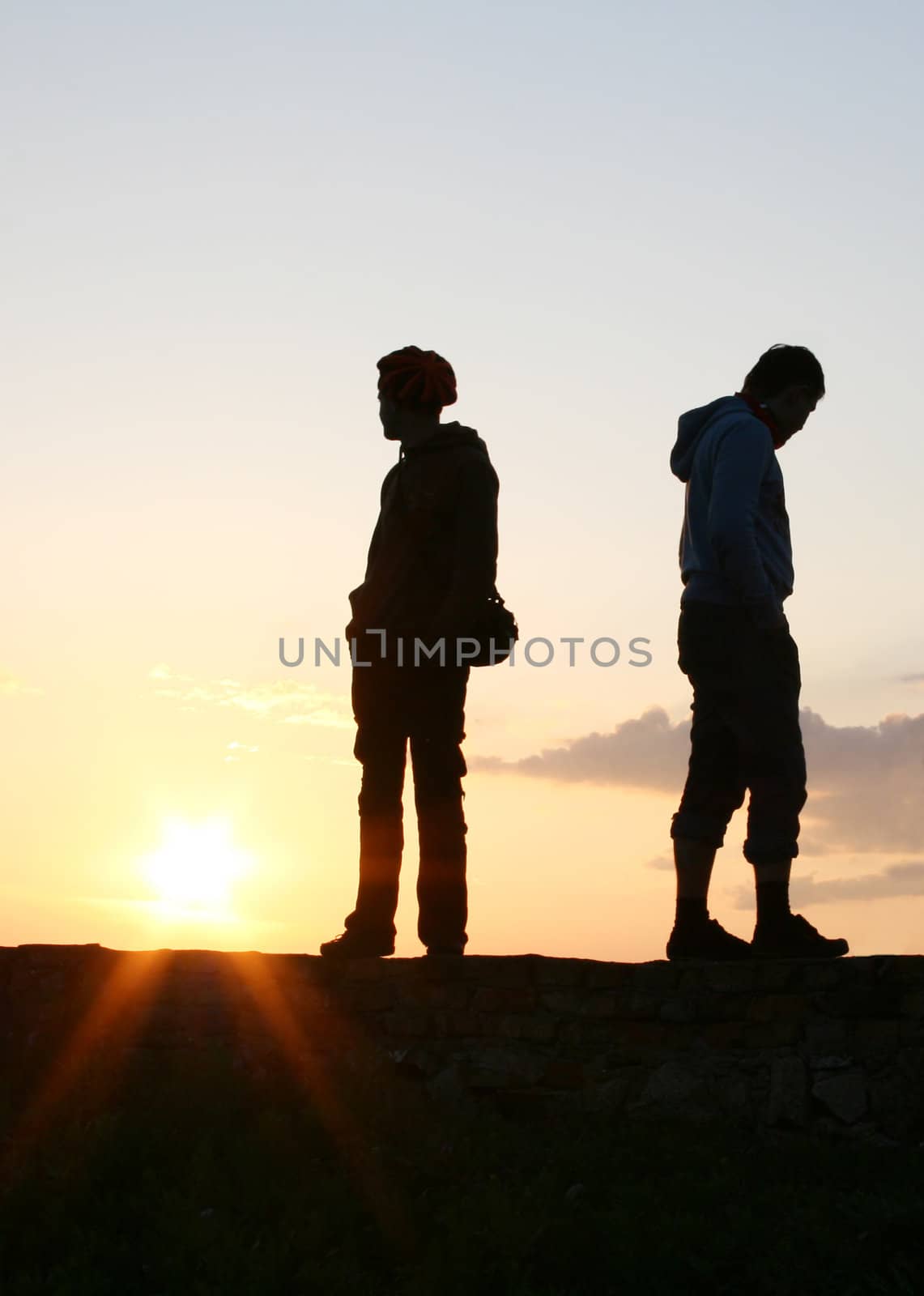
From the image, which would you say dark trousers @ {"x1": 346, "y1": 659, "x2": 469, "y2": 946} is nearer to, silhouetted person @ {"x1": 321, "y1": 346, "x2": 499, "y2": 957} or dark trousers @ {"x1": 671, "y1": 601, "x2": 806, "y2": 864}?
silhouetted person @ {"x1": 321, "y1": 346, "x2": 499, "y2": 957}

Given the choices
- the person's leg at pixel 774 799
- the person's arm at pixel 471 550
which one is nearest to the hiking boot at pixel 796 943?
the person's leg at pixel 774 799

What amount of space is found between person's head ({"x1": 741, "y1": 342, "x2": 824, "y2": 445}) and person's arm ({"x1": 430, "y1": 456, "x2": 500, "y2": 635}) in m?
1.10

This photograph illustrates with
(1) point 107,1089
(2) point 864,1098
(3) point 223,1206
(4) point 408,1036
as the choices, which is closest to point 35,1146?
(1) point 107,1089

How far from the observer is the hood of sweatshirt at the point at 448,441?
247 inches

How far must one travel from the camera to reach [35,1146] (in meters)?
5.23

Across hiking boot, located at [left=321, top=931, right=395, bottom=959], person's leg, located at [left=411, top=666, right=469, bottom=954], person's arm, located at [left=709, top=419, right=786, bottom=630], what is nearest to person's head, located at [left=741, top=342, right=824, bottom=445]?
person's arm, located at [left=709, top=419, right=786, bottom=630]

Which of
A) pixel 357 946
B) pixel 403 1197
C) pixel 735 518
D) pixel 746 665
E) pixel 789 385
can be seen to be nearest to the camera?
pixel 403 1197

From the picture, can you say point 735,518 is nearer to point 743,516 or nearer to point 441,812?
point 743,516

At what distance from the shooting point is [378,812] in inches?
247

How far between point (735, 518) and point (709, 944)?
62.3 inches

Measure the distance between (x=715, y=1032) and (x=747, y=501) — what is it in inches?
75.7

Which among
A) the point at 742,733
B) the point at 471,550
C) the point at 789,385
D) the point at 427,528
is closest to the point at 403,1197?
the point at 742,733

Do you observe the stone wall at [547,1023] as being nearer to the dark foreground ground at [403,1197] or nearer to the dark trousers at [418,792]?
the dark foreground ground at [403,1197]

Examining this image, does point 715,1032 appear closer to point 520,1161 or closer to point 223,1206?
point 520,1161
